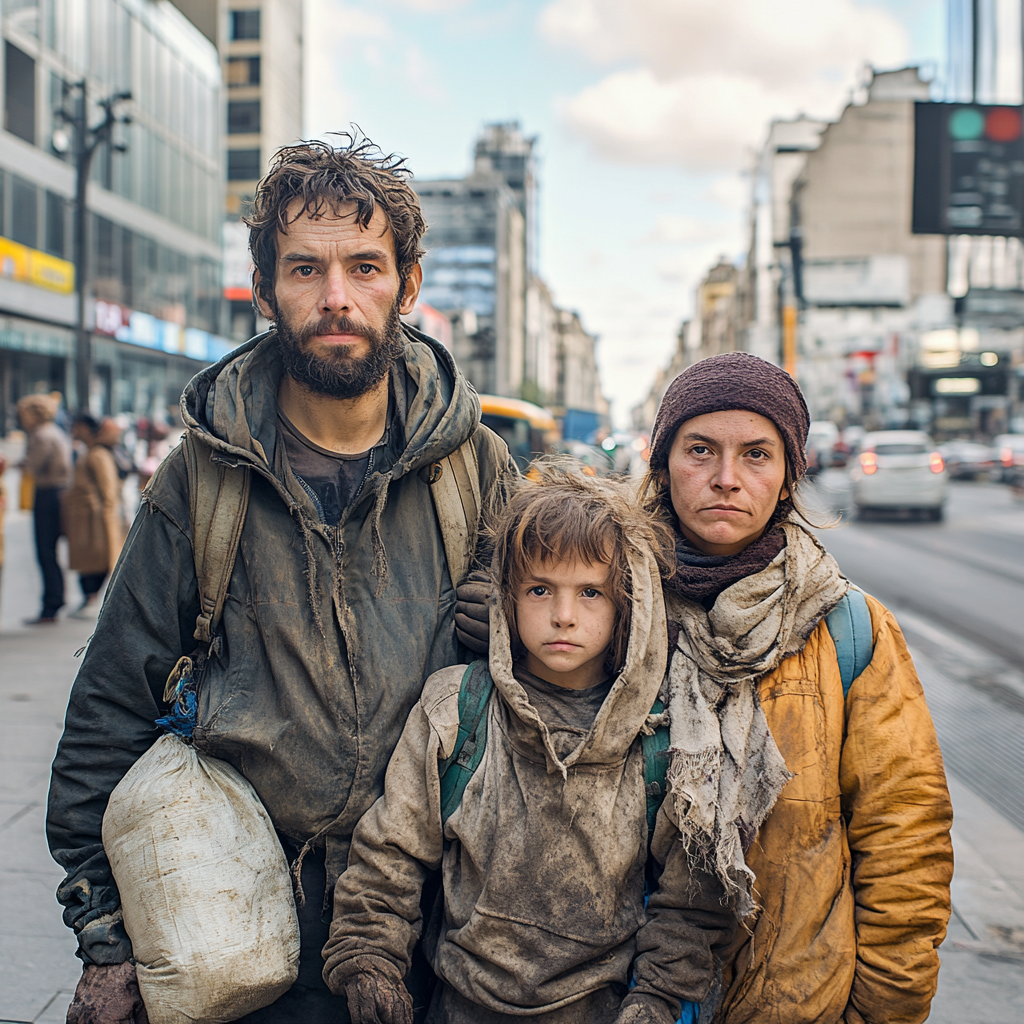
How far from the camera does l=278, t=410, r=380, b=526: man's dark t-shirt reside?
7.46 feet

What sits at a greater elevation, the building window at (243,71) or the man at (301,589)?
the building window at (243,71)

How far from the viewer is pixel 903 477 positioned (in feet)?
68.3

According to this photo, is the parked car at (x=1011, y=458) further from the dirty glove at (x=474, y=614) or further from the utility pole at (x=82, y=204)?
the dirty glove at (x=474, y=614)

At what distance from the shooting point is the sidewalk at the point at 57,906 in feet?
10.6

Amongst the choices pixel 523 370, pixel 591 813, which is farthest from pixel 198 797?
pixel 523 370

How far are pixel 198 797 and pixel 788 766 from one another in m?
1.17

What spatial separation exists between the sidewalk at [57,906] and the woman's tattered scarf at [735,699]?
179 cm

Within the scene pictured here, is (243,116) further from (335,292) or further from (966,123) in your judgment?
(335,292)

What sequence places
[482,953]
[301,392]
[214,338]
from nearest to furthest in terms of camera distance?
1. [482,953]
2. [301,392]
3. [214,338]

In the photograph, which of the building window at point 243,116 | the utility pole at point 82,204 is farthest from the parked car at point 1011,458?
the building window at point 243,116

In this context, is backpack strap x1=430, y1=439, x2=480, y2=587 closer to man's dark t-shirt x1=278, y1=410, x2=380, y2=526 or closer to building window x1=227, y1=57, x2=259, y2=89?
man's dark t-shirt x1=278, y1=410, x2=380, y2=526

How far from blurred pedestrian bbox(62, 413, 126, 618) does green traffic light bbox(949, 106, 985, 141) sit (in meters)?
12.4

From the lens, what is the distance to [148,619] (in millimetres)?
2125

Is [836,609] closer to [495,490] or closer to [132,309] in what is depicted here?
[495,490]
